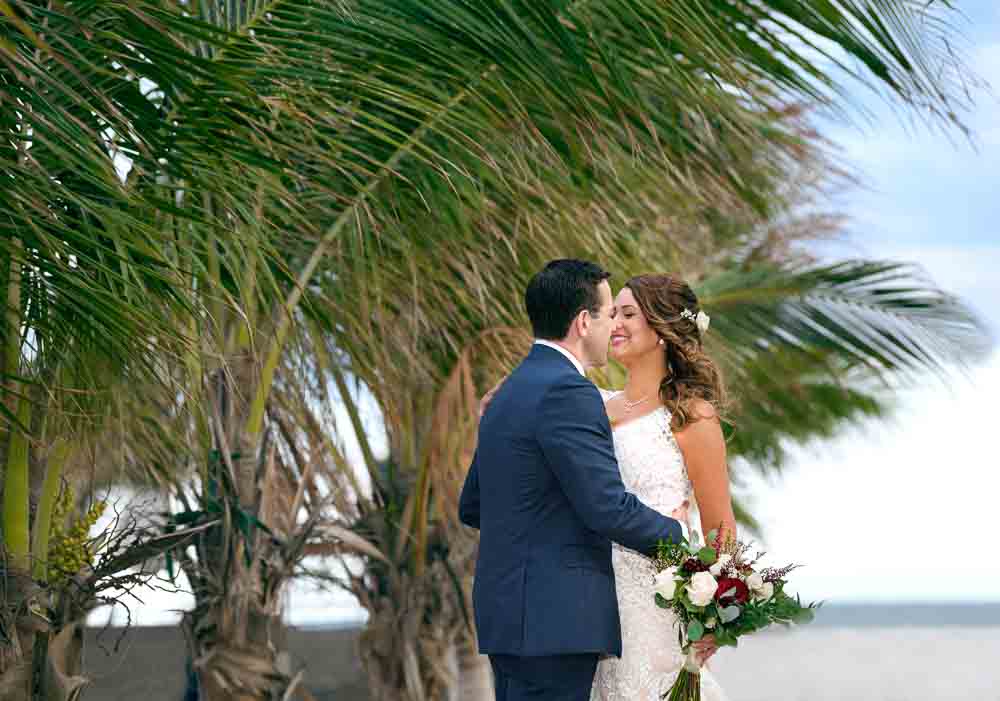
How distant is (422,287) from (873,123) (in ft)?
5.68

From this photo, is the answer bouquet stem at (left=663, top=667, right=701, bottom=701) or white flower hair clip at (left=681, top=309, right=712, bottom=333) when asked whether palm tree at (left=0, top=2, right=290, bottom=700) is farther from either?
bouquet stem at (left=663, top=667, right=701, bottom=701)

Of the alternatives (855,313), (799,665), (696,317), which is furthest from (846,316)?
(799,665)

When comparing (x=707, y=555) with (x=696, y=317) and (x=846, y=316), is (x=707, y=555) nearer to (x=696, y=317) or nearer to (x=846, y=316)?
(x=696, y=317)

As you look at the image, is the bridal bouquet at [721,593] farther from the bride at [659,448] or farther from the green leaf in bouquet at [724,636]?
the bride at [659,448]

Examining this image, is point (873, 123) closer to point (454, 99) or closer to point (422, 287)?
point (454, 99)

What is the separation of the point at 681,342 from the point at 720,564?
2.75 feet

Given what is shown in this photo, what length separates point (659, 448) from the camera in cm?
356

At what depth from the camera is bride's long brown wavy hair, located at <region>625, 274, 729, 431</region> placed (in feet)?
12.0

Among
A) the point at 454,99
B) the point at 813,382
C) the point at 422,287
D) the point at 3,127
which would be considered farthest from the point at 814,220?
the point at 3,127

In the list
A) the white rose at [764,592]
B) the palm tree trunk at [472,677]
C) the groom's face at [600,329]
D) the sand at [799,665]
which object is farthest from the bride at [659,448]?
the palm tree trunk at [472,677]

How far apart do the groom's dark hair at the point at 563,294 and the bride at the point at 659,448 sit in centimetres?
59

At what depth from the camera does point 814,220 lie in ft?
42.2

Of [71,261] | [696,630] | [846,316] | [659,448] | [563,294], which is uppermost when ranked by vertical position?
[846,316]

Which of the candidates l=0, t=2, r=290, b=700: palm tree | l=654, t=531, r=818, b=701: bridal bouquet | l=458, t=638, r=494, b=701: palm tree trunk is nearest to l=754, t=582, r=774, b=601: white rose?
l=654, t=531, r=818, b=701: bridal bouquet
